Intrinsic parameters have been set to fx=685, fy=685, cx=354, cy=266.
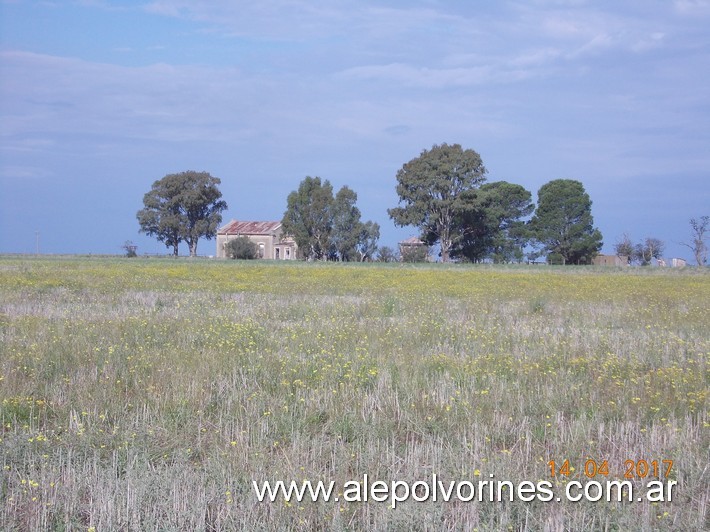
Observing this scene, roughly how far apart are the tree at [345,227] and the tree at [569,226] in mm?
23725

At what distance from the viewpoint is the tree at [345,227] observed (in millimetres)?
92688

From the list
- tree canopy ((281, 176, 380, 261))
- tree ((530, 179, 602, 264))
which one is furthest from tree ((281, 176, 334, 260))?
tree ((530, 179, 602, 264))

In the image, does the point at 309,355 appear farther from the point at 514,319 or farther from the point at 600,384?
the point at 514,319

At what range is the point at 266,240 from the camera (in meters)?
112

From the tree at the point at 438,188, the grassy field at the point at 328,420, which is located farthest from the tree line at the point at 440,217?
the grassy field at the point at 328,420

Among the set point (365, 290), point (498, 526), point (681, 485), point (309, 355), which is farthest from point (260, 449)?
point (365, 290)

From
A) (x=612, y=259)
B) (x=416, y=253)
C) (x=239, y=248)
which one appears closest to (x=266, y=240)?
(x=239, y=248)

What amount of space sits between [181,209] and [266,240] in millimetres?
14495

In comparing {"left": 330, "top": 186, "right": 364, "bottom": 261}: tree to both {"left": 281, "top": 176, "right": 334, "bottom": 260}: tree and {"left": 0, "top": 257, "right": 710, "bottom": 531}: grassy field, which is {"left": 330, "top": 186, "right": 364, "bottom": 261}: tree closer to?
{"left": 281, "top": 176, "right": 334, "bottom": 260}: tree

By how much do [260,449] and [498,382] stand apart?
3814mm
